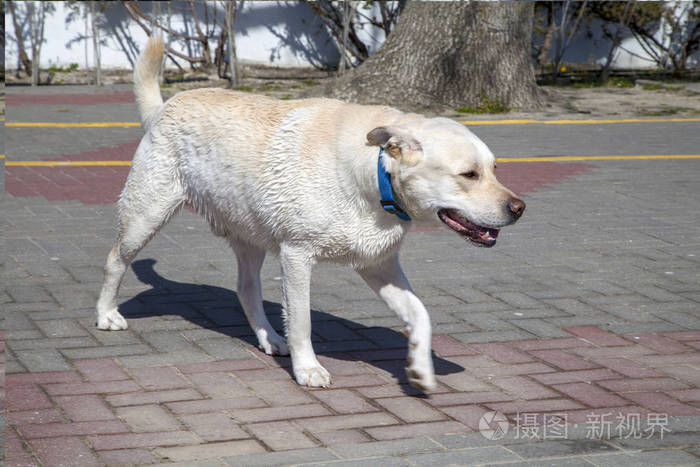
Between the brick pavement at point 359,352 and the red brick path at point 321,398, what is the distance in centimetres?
1

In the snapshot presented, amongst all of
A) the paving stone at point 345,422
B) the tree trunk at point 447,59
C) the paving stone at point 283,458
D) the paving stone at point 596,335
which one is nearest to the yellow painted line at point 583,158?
the tree trunk at point 447,59

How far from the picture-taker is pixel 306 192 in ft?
14.3

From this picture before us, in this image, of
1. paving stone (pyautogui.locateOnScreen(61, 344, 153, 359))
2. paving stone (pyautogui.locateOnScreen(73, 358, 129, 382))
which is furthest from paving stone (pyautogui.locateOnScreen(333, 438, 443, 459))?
paving stone (pyautogui.locateOnScreen(61, 344, 153, 359))

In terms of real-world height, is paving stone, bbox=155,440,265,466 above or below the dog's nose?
below

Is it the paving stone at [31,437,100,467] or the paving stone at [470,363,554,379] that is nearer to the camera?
the paving stone at [31,437,100,467]

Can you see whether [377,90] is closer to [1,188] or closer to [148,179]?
[1,188]

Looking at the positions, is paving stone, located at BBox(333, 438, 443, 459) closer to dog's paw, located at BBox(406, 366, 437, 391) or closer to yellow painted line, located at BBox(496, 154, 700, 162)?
dog's paw, located at BBox(406, 366, 437, 391)

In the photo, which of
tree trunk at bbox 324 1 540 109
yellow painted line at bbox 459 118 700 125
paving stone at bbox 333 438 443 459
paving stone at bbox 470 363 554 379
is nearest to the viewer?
paving stone at bbox 333 438 443 459

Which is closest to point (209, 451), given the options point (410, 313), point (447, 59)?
point (410, 313)

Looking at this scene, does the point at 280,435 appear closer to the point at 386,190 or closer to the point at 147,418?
the point at 147,418

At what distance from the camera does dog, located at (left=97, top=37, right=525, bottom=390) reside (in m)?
4.08

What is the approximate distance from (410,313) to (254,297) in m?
1.00

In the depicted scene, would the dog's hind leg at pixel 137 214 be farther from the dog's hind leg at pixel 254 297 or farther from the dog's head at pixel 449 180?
the dog's head at pixel 449 180

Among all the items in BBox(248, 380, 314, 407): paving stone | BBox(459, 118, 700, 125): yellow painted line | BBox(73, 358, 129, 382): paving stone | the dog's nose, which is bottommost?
BBox(248, 380, 314, 407): paving stone
